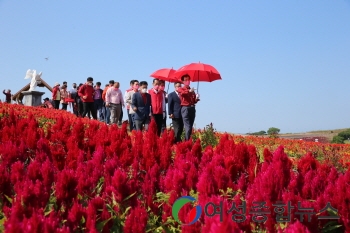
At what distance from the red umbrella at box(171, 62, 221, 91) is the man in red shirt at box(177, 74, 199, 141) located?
319 cm

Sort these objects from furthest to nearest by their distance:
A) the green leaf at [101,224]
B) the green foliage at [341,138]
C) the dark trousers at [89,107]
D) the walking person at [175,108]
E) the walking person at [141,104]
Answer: the green foliage at [341,138], the dark trousers at [89,107], the walking person at [141,104], the walking person at [175,108], the green leaf at [101,224]

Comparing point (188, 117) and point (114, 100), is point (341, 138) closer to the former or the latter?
point (114, 100)

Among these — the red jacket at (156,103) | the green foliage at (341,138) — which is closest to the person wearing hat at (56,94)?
the red jacket at (156,103)

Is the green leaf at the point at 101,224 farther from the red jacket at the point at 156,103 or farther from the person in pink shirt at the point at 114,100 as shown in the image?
the person in pink shirt at the point at 114,100

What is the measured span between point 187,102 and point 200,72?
155 inches

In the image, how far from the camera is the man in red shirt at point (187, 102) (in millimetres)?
8367

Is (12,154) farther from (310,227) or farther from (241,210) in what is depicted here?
(310,227)

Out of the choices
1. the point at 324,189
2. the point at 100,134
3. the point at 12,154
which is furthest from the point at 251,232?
the point at 100,134

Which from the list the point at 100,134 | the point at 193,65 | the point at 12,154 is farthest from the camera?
the point at 193,65

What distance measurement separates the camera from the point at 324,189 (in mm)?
2650

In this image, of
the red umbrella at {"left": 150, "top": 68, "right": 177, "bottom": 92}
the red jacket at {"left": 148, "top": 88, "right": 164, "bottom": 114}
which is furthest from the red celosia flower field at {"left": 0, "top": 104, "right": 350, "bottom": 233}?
the red umbrella at {"left": 150, "top": 68, "right": 177, "bottom": 92}

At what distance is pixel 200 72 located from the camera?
12.2 m

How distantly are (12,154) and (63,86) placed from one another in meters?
15.5

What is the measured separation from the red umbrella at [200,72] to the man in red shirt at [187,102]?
319cm
